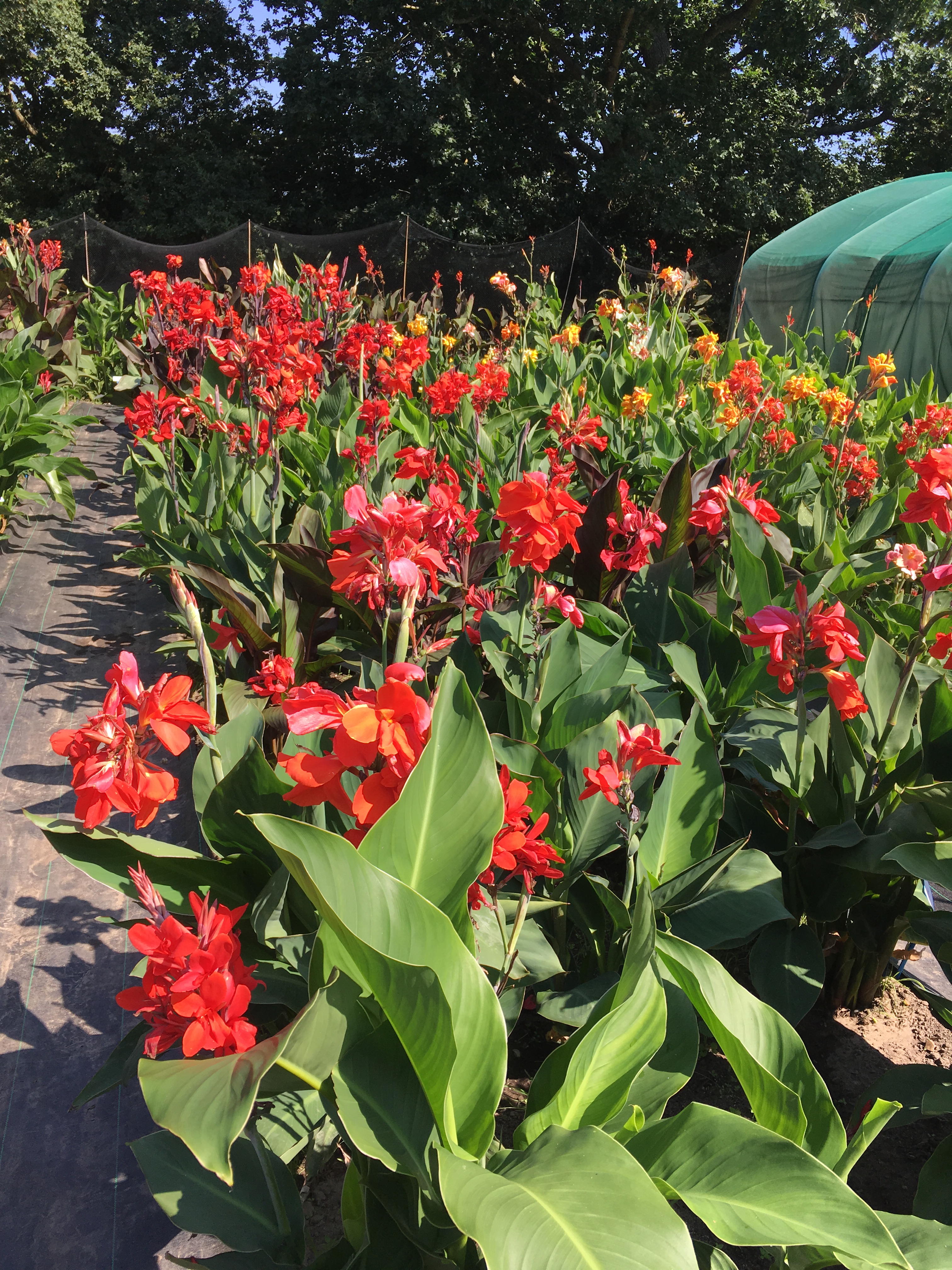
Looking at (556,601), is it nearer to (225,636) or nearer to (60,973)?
(225,636)

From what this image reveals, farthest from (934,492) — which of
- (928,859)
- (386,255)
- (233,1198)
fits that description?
(386,255)

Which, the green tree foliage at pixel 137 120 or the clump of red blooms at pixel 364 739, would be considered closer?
the clump of red blooms at pixel 364 739

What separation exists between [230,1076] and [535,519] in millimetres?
988

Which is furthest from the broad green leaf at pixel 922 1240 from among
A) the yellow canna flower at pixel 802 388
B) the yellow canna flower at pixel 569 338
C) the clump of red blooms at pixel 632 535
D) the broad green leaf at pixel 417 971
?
the yellow canna flower at pixel 569 338

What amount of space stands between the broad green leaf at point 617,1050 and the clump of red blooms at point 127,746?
584mm

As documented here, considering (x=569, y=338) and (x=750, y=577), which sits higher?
(x=569, y=338)

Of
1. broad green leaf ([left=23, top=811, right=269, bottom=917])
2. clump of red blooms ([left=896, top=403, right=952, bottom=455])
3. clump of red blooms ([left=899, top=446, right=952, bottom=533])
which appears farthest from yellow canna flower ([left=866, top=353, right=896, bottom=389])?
broad green leaf ([left=23, top=811, right=269, bottom=917])

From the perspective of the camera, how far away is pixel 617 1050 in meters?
1.10

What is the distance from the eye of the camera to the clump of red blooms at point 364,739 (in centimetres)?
95

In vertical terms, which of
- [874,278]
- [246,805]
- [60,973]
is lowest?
[60,973]

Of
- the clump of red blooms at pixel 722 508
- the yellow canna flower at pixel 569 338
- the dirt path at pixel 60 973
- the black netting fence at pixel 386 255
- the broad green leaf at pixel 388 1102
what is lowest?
the dirt path at pixel 60 973

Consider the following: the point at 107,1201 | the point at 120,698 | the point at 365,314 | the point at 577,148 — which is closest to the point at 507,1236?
the point at 120,698

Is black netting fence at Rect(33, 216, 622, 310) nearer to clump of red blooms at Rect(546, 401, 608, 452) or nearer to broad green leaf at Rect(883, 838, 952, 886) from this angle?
clump of red blooms at Rect(546, 401, 608, 452)

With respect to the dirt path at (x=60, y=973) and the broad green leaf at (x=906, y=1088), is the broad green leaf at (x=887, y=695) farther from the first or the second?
the dirt path at (x=60, y=973)
